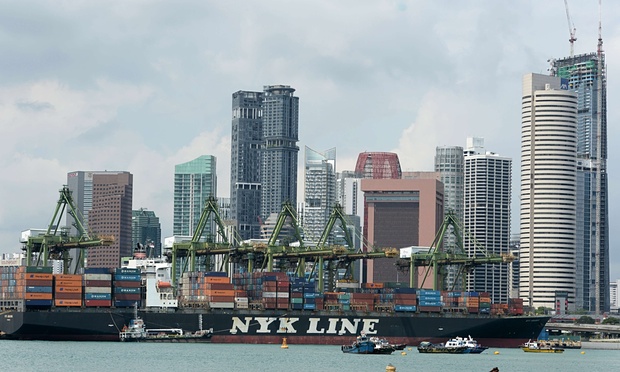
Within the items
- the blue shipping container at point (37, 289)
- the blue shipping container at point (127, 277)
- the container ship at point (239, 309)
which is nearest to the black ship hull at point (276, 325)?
the container ship at point (239, 309)

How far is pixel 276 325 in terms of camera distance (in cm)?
12150

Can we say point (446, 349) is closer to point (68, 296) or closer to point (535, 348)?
point (535, 348)

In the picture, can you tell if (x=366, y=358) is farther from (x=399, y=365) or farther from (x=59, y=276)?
(x=59, y=276)

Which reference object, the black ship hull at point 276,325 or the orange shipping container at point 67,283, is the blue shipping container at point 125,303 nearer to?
the black ship hull at point 276,325

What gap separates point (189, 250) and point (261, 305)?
1213 cm

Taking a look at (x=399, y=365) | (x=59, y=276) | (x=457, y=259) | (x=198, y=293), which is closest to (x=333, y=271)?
(x=457, y=259)

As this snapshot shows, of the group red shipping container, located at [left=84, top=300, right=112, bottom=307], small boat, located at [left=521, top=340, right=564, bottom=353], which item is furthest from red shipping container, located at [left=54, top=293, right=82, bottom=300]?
small boat, located at [left=521, top=340, right=564, bottom=353]

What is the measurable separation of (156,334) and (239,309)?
8.60 metres

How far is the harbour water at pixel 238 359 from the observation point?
84.0 m

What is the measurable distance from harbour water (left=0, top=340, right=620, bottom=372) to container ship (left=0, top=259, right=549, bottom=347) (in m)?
2.61

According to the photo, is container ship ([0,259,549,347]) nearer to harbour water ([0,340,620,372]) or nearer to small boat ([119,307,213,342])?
small boat ([119,307,213,342])

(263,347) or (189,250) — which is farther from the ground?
(189,250)

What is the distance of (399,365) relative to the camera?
92.5 metres

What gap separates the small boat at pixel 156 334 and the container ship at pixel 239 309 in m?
0.59
